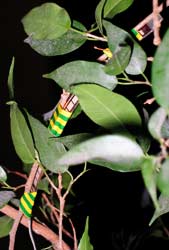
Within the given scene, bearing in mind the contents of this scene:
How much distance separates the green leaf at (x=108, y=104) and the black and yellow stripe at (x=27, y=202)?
0.21 metres

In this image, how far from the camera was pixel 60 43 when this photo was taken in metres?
0.45

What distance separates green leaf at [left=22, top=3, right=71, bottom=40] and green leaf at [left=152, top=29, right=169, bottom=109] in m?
0.16

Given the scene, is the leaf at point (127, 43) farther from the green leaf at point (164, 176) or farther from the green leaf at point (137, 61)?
the green leaf at point (164, 176)

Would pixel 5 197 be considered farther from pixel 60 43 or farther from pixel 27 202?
pixel 60 43

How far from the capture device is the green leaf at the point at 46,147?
0.47 metres

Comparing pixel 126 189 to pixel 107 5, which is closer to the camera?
pixel 107 5

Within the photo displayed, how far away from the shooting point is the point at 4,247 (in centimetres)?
154

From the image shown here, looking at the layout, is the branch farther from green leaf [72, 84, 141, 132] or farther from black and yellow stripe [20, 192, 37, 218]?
green leaf [72, 84, 141, 132]

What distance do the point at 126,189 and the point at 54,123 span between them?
1.37 meters

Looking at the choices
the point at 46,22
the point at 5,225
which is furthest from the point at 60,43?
the point at 5,225

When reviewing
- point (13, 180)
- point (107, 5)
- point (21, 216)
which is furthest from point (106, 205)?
point (107, 5)

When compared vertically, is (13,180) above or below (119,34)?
below

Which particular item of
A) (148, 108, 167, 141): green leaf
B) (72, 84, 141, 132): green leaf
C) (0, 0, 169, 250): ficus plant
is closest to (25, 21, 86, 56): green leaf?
(0, 0, 169, 250): ficus plant

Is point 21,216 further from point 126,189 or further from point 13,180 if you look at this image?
point 126,189
